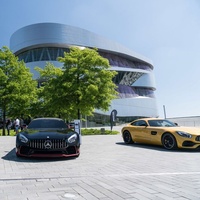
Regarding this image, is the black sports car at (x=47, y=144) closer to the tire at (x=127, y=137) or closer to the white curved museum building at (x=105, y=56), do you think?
the tire at (x=127, y=137)

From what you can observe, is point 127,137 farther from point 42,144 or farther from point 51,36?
point 51,36

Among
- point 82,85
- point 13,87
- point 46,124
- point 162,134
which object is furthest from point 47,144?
point 13,87

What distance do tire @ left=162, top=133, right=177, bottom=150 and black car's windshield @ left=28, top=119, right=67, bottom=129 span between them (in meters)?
4.31

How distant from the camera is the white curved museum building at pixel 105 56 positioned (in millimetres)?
44969

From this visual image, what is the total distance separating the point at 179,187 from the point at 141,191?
790 millimetres

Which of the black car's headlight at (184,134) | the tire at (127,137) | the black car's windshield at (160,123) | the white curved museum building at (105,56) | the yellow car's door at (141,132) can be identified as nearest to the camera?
the black car's headlight at (184,134)

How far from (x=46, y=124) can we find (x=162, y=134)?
16.4 feet

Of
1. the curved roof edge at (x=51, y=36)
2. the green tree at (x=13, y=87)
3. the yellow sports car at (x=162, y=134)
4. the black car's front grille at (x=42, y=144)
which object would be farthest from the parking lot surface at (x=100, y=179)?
the curved roof edge at (x=51, y=36)

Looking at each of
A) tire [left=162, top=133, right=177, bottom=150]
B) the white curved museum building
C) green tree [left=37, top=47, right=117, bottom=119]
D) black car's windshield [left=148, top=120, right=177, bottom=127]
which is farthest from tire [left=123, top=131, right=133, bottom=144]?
the white curved museum building

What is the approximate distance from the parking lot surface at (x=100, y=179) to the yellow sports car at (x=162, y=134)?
198 centimetres

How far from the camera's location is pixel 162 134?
10328 mm

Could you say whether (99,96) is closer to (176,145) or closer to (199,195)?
(176,145)

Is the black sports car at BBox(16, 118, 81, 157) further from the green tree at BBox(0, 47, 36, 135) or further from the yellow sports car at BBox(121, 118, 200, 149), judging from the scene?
the green tree at BBox(0, 47, 36, 135)

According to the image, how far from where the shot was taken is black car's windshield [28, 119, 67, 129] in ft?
30.3
